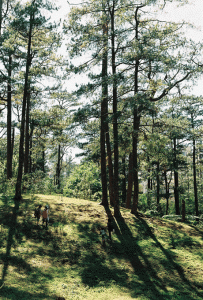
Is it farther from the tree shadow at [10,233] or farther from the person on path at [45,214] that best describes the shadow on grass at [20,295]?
→ the person on path at [45,214]

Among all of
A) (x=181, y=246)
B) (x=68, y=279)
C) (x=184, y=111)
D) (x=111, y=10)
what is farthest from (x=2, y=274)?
(x=184, y=111)

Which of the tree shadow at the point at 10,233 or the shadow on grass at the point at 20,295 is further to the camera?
the tree shadow at the point at 10,233

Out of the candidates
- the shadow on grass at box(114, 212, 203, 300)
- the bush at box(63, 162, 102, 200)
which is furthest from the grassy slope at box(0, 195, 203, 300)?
the bush at box(63, 162, 102, 200)

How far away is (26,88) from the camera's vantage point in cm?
1470

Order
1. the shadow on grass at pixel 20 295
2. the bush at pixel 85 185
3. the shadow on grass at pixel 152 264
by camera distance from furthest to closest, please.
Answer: the bush at pixel 85 185
the shadow on grass at pixel 152 264
the shadow on grass at pixel 20 295

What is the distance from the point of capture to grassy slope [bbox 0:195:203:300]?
321 inches

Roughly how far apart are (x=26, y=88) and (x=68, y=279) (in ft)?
35.8

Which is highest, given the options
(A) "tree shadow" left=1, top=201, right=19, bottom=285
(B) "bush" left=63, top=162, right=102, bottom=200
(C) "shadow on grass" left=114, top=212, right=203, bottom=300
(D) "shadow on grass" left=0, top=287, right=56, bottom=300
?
(B) "bush" left=63, top=162, right=102, bottom=200

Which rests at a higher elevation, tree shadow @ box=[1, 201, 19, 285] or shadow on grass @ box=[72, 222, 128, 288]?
tree shadow @ box=[1, 201, 19, 285]

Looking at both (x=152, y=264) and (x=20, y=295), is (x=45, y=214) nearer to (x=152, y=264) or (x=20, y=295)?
(x=20, y=295)

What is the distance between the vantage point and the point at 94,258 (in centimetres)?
1070

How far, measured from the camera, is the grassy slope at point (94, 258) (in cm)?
815

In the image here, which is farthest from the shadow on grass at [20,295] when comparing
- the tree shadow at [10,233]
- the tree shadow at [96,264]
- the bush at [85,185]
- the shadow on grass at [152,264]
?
the bush at [85,185]

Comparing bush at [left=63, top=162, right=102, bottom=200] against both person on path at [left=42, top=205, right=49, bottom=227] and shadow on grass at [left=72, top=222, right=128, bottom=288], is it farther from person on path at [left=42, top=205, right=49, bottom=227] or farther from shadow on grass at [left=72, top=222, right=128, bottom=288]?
person on path at [left=42, top=205, right=49, bottom=227]
